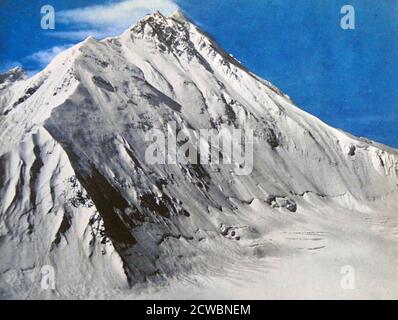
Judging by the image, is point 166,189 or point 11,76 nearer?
point 166,189

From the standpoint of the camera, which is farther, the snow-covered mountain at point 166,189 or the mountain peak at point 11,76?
the mountain peak at point 11,76

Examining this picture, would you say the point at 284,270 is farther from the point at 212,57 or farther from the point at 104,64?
the point at 212,57

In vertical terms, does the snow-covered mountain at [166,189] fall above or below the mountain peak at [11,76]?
below

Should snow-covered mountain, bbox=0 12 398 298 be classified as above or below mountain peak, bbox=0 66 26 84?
below

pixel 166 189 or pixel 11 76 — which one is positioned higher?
pixel 11 76

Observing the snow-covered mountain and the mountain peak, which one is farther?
the mountain peak
